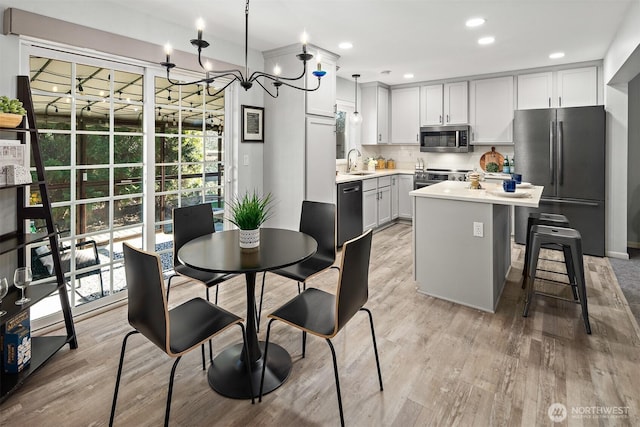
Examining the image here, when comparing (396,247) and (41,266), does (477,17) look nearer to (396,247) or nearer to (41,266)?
(396,247)

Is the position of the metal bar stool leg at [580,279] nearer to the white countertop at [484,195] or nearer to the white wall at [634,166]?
the white countertop at [484,195]

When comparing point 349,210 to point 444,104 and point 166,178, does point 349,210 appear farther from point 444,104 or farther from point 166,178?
point 444,104

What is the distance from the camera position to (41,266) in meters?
2.78

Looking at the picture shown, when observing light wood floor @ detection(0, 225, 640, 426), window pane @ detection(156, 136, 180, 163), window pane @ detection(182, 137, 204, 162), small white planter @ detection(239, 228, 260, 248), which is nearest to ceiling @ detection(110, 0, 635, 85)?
window pane @ detection(182, 137, 204, 162)

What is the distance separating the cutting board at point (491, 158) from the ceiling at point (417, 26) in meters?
1.42

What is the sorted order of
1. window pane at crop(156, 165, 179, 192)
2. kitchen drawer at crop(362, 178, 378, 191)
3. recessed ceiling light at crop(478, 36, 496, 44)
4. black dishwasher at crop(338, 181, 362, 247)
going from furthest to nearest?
kitchen drawer at crop(362, 178, 378, 191) < black dishwasher at crop(338, 181, 362, 247) < recessed ceiling light at crop(478, 36, 496, 44) < window pane at crop(156, 165, 179, 192)

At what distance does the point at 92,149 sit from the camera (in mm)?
2941

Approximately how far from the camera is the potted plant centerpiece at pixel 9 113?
6.64ft

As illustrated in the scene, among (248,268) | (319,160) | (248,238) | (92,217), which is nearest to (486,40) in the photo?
(319,160)

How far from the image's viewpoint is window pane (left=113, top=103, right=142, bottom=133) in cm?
307

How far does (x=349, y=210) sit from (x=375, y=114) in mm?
2112

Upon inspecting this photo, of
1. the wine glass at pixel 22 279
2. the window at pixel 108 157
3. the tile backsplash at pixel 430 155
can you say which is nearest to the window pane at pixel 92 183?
the window at pixel 108 157

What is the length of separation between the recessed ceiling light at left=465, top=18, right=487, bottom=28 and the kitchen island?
1.51 meters

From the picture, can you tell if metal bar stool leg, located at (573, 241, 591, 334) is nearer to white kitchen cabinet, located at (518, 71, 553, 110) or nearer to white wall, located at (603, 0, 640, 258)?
white wall, located at (603, 0, 640, 258)
